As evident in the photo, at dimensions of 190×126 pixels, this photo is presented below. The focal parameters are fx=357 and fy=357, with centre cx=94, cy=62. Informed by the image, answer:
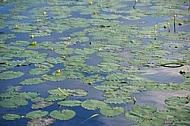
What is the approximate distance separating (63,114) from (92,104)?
39cm

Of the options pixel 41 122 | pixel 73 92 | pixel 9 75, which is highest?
pixel 9 75

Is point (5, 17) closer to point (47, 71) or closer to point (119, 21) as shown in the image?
point (119, 21)

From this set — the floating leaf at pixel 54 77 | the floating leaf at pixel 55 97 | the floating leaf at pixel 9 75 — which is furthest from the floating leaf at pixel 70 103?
the floating leaf at pixel 9 75

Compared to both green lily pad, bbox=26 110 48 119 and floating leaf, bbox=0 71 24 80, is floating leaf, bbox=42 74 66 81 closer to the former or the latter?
floating leaf, bbox=0 71 24 80

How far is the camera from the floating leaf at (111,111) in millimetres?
3945

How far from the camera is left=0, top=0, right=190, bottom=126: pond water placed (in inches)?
157

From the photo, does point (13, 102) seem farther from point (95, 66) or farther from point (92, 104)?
point (95, 66)

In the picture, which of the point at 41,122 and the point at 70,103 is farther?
the point at 70,103

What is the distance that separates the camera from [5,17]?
7852 mm

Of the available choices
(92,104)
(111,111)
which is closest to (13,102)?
(92,104)

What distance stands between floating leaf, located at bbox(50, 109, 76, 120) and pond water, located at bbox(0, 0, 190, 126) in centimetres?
1

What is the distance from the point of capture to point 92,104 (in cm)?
416

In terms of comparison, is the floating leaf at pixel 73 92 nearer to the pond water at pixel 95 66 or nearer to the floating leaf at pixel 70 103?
the pond water at pixel 95 66

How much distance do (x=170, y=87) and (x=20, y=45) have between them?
2799 mm
